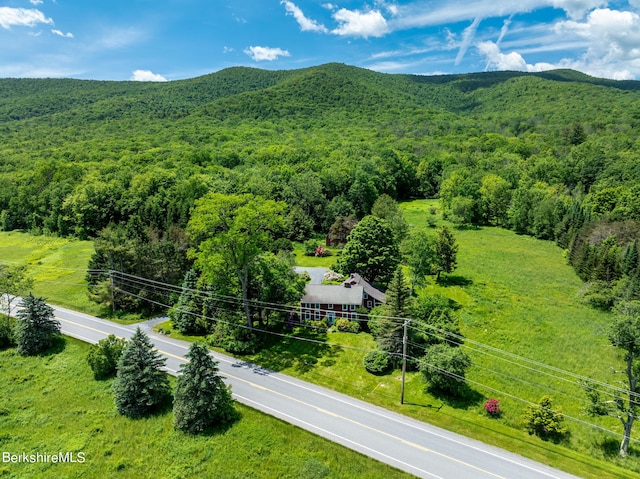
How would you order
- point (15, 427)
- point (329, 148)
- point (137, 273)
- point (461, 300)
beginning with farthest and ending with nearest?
point (329, 148), point (461, 300), point (137, 273), point (15, 427)

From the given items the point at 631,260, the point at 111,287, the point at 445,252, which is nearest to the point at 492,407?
the point at 445,252

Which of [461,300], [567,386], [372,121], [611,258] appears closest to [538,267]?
[611,258]

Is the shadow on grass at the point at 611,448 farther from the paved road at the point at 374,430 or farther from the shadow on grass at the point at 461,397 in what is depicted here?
the shadow on grass at the point at 461,397

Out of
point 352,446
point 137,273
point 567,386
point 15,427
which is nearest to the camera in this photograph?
point 352,446

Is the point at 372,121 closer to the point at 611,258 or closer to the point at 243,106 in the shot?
the point at 243,106

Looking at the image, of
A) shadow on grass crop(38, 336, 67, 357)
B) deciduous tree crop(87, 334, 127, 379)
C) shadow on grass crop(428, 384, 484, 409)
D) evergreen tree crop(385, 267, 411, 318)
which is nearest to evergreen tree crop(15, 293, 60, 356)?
shadow on grass crop(38, 336, 67, 357)

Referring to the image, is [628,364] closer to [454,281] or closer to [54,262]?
[454,281]

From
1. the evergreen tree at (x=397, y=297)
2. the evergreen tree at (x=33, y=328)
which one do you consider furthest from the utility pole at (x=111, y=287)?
the evergreen tree at (x=397, y=297)

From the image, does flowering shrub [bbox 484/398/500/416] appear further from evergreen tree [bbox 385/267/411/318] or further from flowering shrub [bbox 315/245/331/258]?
flowering shrub [bbox 315/245/331/258]
